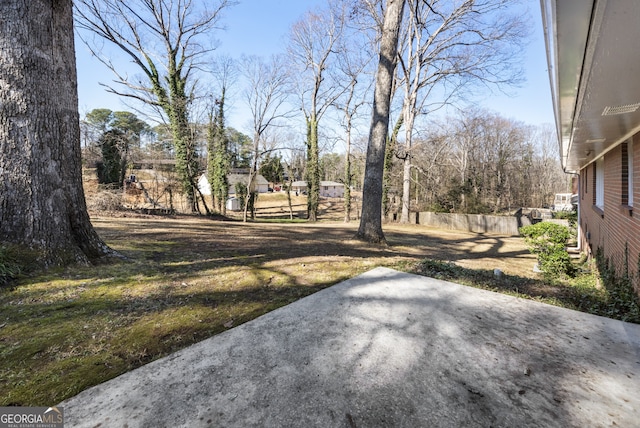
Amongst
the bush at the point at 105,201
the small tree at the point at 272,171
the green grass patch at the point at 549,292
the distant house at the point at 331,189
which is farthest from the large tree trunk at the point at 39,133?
the distant house at the point at 331,189

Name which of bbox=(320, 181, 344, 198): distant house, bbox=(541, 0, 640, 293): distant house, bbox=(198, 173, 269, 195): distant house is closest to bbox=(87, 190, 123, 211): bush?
bbox=(541, 0, 640, 293): distant house

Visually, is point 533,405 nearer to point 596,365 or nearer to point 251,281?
point 596,365

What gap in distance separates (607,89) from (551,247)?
177 inches

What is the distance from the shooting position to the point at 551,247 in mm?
5777

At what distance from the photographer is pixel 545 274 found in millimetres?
5695

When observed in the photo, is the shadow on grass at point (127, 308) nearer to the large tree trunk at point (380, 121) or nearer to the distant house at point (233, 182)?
the large tree trunk at point (380, 121)

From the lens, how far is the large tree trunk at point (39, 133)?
2.72 m

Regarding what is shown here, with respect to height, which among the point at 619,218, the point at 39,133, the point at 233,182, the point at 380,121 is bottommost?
the point at 619,218

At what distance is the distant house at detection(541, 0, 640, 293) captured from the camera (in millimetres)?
1479

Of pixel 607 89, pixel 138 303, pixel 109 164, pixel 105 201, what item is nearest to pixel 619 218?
pixel 607 89

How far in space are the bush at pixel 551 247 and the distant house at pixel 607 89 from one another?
2.12 ft

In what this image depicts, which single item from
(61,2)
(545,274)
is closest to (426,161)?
(545,274)

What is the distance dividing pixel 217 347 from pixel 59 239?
2.46 meters

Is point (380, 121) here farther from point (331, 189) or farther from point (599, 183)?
point (331, 189)
